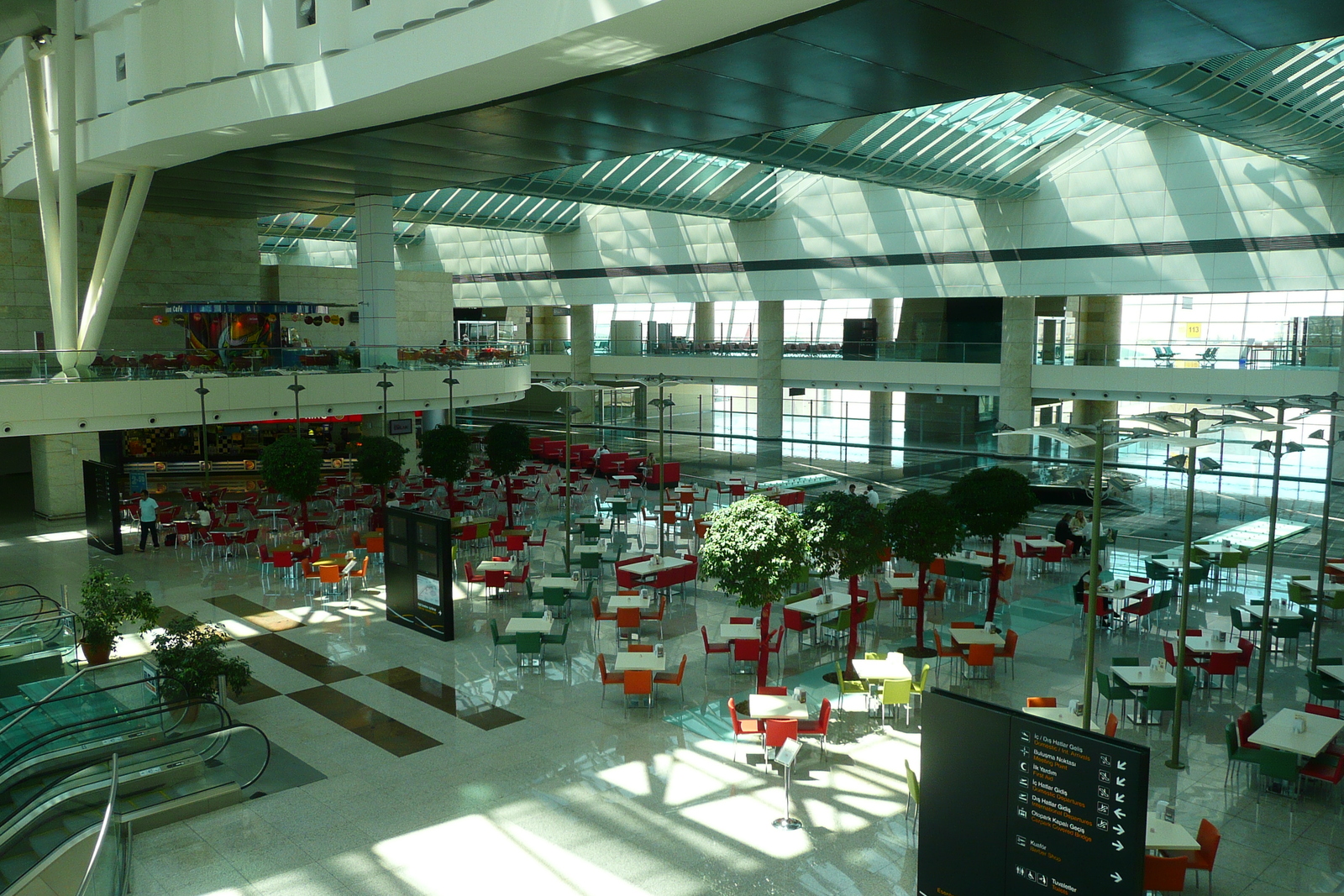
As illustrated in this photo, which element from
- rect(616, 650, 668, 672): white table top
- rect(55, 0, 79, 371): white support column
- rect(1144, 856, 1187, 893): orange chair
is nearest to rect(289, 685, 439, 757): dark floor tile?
rect(616, 650, 668, 672): white table top

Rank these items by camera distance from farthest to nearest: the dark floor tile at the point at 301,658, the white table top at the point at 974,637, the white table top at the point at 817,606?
the white table top at the point at 817,606 → the dark floor tile at the point at 301,658 → the white table top at the point at 974,637

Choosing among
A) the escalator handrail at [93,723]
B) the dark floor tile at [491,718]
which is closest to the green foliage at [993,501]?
the dark floor tile at [491,718]

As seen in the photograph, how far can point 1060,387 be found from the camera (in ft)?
99.1

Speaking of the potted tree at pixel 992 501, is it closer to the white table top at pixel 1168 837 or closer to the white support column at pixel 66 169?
the white table top at pixel 1168 837

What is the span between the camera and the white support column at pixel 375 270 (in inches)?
1011

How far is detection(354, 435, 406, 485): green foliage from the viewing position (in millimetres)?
20469

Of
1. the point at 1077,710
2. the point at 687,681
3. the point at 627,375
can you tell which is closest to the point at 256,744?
the point at 687,681

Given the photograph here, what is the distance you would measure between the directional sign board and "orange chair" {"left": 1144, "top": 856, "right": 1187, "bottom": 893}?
1.96 m

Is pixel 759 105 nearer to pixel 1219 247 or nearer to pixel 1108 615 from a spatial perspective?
pixel 1108 615

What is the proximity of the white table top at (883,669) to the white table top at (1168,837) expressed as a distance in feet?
11.1

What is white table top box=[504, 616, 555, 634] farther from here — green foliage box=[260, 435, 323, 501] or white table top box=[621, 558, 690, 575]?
green foliage box=[260, 435, 323, 501]

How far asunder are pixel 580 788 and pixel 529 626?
3.86 metres

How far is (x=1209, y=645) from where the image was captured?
11.9m

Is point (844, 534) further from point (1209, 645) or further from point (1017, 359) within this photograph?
point (1017, 359)
